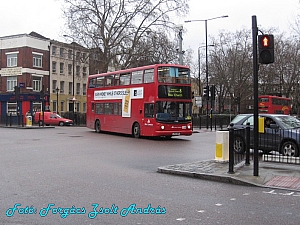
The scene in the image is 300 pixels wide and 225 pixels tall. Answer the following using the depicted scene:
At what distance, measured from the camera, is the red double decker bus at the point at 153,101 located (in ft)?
69.5

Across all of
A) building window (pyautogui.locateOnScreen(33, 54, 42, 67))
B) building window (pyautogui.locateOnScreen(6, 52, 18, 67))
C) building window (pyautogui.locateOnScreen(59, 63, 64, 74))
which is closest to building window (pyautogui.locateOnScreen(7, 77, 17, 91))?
building window (pyautogui.locateOnScreen(6, 52, 18, 67))

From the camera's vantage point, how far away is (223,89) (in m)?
54.8

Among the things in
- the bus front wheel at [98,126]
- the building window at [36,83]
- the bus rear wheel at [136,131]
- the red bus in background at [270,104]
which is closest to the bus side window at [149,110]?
the bus rear wheel at [136,131]

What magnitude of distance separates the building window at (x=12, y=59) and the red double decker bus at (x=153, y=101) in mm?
33019

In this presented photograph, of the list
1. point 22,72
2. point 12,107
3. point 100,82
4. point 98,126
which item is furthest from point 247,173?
point 12,107

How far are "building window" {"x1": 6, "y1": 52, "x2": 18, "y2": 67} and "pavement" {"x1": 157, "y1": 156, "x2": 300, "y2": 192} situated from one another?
4737 centimetres

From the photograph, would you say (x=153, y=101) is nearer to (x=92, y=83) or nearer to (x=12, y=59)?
(x=92, y=83)

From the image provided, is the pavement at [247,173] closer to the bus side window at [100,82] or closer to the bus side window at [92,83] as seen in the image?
the bus side window at [100,82]

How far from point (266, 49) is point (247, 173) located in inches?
122

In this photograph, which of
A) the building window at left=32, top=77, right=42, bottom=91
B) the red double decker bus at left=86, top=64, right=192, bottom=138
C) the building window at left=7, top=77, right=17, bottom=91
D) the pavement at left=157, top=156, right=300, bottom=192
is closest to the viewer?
the pavement at left=157, top=156, right=300, bottom=192

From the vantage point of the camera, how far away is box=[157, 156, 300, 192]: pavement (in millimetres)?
8696

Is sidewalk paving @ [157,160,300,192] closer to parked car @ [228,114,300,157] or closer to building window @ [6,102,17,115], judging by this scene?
parked car @ [228,114,300,157]

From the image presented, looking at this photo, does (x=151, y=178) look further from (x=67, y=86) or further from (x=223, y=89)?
(x=67, y=86)

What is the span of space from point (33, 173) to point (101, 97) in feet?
55.5
